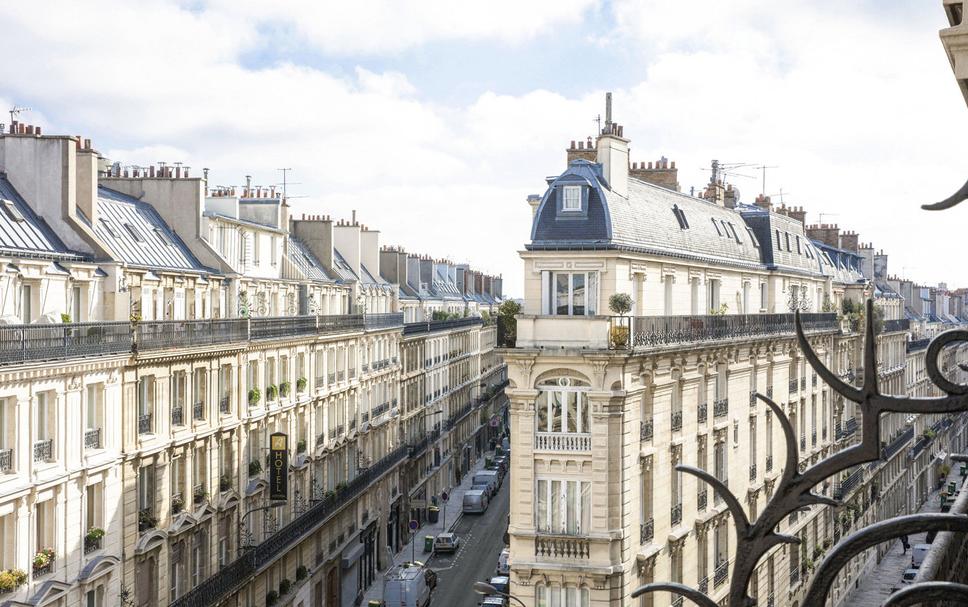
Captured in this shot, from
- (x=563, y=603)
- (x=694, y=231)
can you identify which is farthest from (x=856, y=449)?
(x=694, y=231)

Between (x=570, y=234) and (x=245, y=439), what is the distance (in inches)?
672

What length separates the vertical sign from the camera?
44.4m

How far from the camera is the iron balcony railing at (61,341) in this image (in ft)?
85.3

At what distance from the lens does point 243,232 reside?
48062 mm

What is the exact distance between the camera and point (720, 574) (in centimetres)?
3912

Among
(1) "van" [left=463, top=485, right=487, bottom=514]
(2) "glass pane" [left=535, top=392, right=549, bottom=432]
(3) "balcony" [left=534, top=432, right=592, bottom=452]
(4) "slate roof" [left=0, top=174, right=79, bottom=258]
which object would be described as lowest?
(1) "van" [left=463, top=485, right=487, bottom=514]

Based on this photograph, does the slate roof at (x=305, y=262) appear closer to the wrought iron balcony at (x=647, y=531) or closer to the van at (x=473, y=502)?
the van at (x=473, y=502)

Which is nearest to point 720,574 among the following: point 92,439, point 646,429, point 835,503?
point 646,429

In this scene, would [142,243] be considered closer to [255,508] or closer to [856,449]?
[255,508]

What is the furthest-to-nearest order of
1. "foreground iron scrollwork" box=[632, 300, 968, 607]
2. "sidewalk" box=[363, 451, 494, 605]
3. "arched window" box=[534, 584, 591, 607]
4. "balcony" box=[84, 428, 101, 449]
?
1. "sidewalk" box=[363, 451, 494, 605]
2. "arched window" box=[534, 584, 591, 607]
3. "balcony" box=[84, 428, 101, 449]
4. "foreground iron scrollwork" box=[632, 300, 968, 607]

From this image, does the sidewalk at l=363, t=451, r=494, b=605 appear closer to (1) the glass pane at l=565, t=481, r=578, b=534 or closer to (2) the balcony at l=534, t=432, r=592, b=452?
(1) the glass pane at l=565, t=481, r=578, b=534

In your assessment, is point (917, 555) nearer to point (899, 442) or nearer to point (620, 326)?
point (899, 442)

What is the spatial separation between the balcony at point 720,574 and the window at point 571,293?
40.8 feet

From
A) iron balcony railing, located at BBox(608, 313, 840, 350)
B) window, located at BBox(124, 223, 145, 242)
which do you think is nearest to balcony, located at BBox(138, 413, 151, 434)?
window, located at BBox(124, 223, 145, 242)
